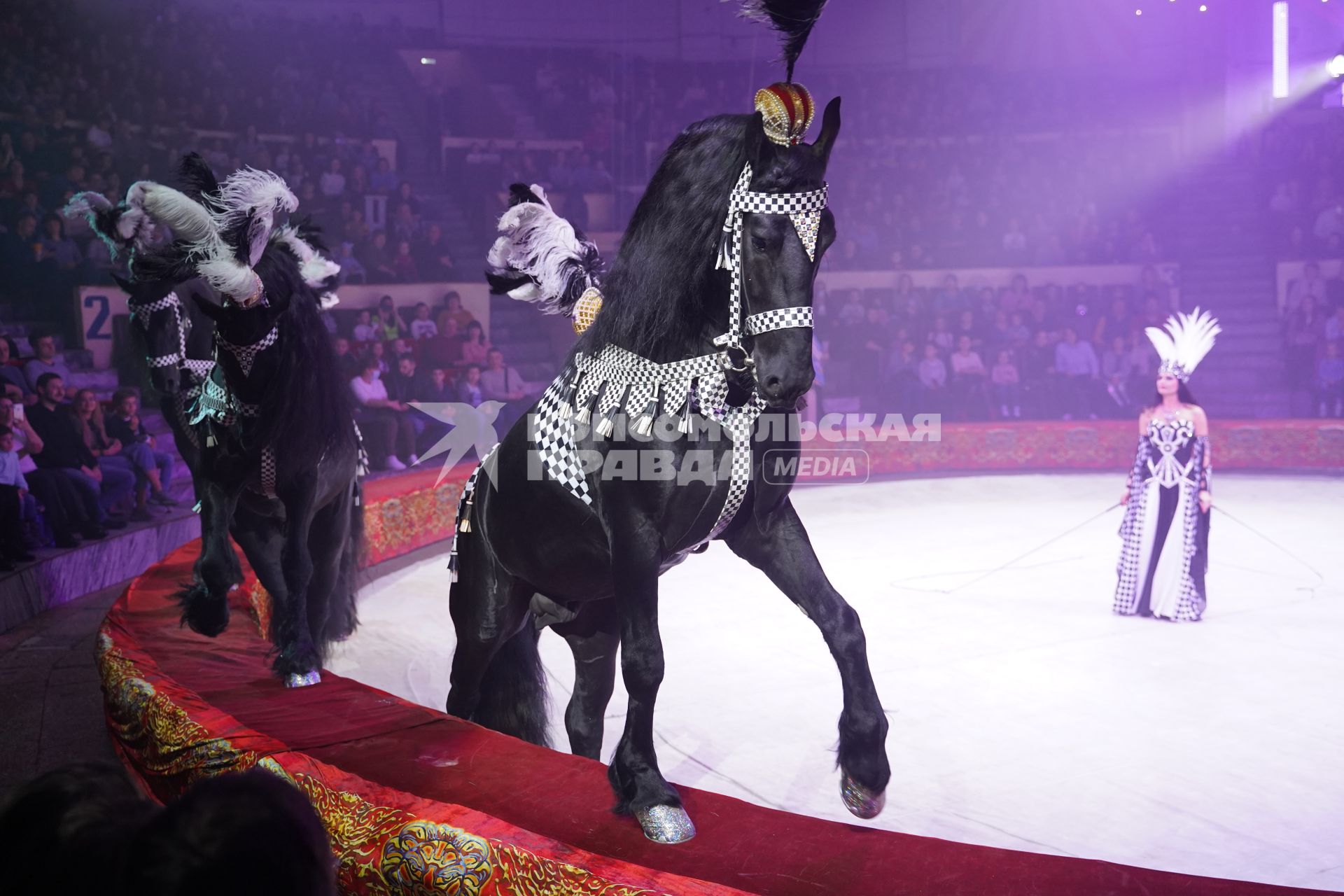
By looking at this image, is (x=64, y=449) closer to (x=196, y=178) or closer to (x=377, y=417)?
(x=377, y=417)

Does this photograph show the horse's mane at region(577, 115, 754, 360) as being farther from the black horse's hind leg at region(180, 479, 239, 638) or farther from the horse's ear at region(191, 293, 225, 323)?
the black horse's hind leg at region(180, 479, 239, 638)

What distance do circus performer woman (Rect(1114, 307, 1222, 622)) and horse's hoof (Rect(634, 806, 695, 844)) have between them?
199 inches

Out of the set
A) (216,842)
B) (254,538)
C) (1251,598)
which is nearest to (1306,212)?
(1251,598)

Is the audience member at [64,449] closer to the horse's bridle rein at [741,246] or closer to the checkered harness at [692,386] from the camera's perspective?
the checkered harness at [692,386]

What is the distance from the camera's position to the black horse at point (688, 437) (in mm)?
2172

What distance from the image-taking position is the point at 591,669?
3271mm

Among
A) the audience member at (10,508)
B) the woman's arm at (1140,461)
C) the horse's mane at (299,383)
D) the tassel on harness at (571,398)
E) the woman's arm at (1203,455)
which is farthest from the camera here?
the woman's arm at (1140,461)

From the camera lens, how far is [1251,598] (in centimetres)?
688

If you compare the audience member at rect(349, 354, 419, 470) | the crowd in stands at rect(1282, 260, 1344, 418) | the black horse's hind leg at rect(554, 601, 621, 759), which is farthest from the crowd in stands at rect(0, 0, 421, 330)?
the crowd in stands at rect(1282, 260, 1344, 418)

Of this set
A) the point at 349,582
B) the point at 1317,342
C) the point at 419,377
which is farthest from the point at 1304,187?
the point at 349,582

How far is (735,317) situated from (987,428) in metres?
11.8

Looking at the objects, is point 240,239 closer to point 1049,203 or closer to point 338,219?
point 338,219

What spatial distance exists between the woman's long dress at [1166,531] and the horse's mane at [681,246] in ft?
16.7

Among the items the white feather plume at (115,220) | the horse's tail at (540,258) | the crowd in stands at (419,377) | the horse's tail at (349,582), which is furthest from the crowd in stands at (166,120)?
the horse's tail at (540,258)
